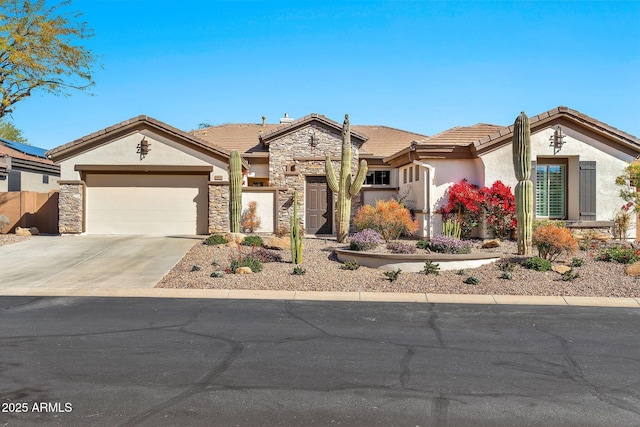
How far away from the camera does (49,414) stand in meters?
4.82

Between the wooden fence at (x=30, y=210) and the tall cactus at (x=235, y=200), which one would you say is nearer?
the tall cactus at (x=235, y=200)

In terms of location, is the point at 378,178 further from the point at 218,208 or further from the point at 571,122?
the point at 571,122

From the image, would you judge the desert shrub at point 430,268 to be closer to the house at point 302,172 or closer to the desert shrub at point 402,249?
the desert shrub at point 402,249

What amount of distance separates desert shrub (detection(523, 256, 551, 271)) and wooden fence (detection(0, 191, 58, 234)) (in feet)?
56.8

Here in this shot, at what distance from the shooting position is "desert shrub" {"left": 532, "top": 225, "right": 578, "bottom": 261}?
13.0 meters

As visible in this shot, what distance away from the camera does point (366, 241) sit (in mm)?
14281

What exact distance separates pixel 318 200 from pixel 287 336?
50.4 ft

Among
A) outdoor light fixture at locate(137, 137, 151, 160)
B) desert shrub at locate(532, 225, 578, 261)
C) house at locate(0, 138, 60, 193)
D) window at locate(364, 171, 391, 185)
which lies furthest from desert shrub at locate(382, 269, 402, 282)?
house at locate(0, 138, 60, 193)

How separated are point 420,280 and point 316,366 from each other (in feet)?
20.2

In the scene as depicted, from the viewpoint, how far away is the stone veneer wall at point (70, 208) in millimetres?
19812

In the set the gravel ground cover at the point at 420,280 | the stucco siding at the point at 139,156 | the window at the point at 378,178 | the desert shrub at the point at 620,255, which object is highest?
the stucco siding at the point at 139,156

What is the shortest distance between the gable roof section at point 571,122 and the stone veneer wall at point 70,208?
14.1 meters

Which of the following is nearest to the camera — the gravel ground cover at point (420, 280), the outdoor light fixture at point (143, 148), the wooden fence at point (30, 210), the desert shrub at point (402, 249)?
the gravel ground cover at point (420, 280)

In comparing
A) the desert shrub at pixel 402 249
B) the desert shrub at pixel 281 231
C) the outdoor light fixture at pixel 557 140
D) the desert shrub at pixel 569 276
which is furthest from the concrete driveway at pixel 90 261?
the outdoor light fixture at pixel 557 140
